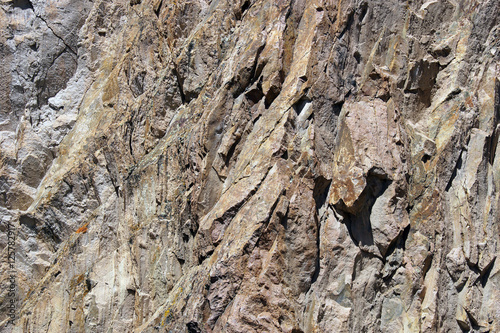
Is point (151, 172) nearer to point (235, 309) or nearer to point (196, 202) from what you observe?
point (196, 202)

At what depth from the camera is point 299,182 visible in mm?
8570

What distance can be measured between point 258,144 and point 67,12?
1102 centimetres

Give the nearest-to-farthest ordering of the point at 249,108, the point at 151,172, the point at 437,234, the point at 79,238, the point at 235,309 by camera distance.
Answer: the point at 235,309, the point at 437,234, the point at 249,108, the point at 151,172, the point at 79,238

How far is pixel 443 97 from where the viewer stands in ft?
31.6

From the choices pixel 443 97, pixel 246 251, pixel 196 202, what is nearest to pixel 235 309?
pixel 246 251

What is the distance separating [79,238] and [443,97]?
9860 millimetres

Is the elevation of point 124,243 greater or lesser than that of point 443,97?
lesser

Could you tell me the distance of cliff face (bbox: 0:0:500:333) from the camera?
8398 millimetres

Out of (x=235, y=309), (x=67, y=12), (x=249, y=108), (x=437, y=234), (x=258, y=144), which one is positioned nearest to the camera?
(x=235, y=309)

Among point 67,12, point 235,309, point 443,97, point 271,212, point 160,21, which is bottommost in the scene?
point 235,309

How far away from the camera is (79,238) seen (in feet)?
42.7

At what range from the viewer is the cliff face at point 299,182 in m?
8.40

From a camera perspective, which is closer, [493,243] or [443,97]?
[493,243]

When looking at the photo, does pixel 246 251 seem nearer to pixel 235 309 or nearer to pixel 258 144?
pixel 235 309
